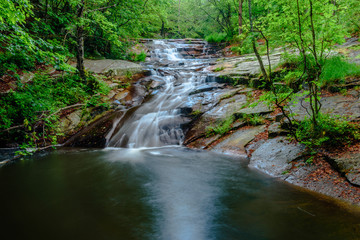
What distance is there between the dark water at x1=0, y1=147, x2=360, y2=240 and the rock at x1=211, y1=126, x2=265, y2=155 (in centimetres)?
64

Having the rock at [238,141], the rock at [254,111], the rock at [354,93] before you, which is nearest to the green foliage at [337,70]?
the rock at [354,93]

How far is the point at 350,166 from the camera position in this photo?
342cm

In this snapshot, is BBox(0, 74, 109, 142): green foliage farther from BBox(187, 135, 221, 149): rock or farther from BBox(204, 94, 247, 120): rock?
BBox(204, 94, 247, 120): rock

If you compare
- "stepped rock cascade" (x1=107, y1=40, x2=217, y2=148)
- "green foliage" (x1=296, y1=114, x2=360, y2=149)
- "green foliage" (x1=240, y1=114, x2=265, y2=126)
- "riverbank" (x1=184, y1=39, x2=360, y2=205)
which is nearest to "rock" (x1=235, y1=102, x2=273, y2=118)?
"riverbank" (x1=184, y1=39, x2=360, y2=205)

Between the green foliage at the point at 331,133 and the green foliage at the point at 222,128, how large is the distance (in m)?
2.90

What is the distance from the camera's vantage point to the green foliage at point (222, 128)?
703 centimetres

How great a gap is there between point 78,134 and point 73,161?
2360 mm

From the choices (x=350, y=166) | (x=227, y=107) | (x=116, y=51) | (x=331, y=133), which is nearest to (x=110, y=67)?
(x=116, y=51)

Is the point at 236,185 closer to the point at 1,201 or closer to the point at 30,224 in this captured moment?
the point at 30,224

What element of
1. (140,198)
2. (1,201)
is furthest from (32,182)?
(140,198)

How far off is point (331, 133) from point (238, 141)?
266 centimetres

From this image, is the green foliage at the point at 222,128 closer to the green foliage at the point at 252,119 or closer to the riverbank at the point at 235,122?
the riverbank at the point at 235,122

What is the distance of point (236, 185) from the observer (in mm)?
4191

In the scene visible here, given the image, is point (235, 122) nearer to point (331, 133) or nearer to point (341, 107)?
point (341, 107)
